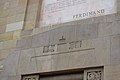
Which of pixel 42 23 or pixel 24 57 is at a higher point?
pixel 42 23

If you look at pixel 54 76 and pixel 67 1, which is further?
pixel 67 1

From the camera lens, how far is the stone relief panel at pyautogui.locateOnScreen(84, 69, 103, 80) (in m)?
5.74

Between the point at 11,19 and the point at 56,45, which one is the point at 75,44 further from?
the point at 11,19

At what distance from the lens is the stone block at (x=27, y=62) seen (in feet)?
21.4

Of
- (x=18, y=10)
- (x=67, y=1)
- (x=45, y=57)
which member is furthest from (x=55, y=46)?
(x=18, y=10)

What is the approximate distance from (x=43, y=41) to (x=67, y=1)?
1.21m

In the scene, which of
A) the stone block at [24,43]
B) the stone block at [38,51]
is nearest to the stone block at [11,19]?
the stone block at [24,43]

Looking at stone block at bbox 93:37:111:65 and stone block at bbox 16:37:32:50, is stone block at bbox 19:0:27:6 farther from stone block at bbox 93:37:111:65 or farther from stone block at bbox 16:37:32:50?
stone block at bbox 93:37:111:65

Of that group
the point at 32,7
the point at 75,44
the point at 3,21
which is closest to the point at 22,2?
the point at 32,7

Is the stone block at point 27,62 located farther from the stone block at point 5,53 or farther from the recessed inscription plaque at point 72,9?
the recessed inscription plaque at point 72,9

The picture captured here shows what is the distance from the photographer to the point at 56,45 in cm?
648

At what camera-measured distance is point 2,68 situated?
6.94m

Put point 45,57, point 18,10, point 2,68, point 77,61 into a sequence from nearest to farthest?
point 77,61 < point 45,57 < point 2,68 < point 18,10

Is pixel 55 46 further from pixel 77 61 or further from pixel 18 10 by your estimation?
pixel 18 10
